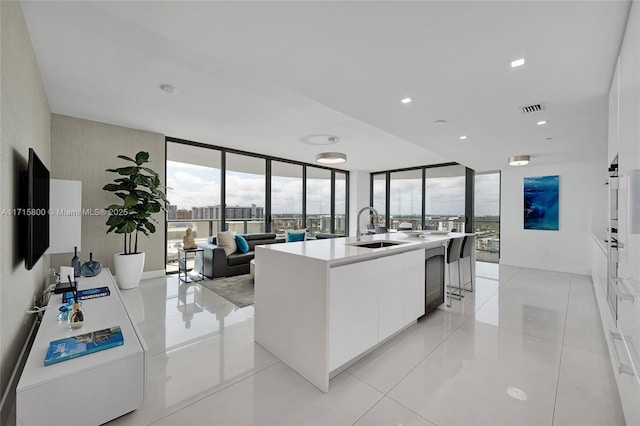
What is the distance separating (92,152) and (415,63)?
15.6 ft

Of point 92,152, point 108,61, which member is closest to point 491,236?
point 108,61

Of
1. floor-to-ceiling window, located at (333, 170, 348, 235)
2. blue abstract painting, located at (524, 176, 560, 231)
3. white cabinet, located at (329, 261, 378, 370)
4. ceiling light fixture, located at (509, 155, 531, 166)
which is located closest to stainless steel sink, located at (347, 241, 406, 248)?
white cabinet, located at (329, 261, 378, 370)

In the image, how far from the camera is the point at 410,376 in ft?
6.75

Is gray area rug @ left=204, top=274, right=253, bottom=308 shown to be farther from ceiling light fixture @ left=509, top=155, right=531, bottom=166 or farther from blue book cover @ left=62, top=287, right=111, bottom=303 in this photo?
ceiling light fixture @ left=509, top=155, right=531, bottom=166

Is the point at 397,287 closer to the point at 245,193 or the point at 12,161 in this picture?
the point at 12,161

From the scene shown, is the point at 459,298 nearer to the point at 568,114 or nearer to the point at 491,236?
the point at 568,114

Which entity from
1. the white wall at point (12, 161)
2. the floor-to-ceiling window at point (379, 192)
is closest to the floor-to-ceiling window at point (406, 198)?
the floor-to-ceiling window at point (379, 192)

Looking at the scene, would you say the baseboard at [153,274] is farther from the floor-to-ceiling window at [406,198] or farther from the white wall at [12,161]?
the floor-to-ceiling window at [406,198]

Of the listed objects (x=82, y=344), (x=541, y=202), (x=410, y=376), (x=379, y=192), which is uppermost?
(x=379, y=192)

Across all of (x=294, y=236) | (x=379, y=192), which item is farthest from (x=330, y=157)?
(x=379, y=192)

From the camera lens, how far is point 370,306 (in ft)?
7.38

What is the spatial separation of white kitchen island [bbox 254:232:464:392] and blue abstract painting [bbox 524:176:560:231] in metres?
5.35

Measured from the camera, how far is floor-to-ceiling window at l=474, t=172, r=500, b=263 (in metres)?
7.02

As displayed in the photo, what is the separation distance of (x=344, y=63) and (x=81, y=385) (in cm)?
261
